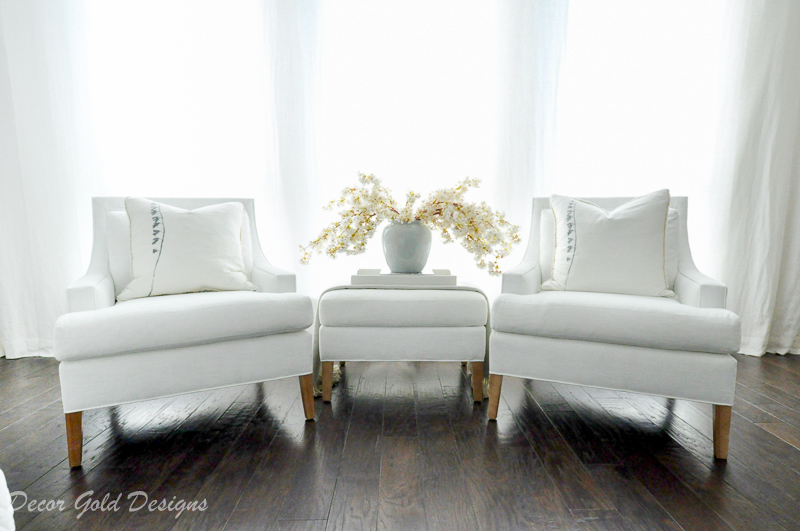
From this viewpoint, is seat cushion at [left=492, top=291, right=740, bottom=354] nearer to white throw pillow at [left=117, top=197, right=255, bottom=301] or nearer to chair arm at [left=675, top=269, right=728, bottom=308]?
chair arm at [left=675, top=269, right=728, bottom=308]

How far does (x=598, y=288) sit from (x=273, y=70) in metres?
2.26

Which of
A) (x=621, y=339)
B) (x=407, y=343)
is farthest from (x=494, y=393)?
(x=621, y=339)

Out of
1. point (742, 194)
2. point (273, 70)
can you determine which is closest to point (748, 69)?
point (742, 194)

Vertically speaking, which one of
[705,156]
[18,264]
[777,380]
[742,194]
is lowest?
[777,380]

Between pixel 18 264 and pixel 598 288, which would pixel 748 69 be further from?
pixel 18 264

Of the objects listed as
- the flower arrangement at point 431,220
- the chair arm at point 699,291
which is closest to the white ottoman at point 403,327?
the flower arrangement at point 431,220

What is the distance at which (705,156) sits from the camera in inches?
120

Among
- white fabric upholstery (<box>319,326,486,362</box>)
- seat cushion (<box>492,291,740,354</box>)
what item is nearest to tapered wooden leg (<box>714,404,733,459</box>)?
A: seat cushion (<box>492,291,740,354</box>)

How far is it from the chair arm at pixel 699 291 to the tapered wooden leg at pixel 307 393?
1.51m

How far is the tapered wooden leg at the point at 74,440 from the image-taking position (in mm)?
1564

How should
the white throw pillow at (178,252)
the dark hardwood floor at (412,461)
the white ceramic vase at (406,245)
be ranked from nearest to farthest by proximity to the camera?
the dark hardwood floor at (412,461), the white throw pillow at (178,252), the white ceramic vase at (406,245)

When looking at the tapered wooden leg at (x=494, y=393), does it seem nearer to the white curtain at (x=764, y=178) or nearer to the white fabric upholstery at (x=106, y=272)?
the white fabric upholstery at (x=106, y=272)

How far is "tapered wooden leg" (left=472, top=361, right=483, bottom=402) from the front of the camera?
6.97ft

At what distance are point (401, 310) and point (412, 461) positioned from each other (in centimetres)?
63
